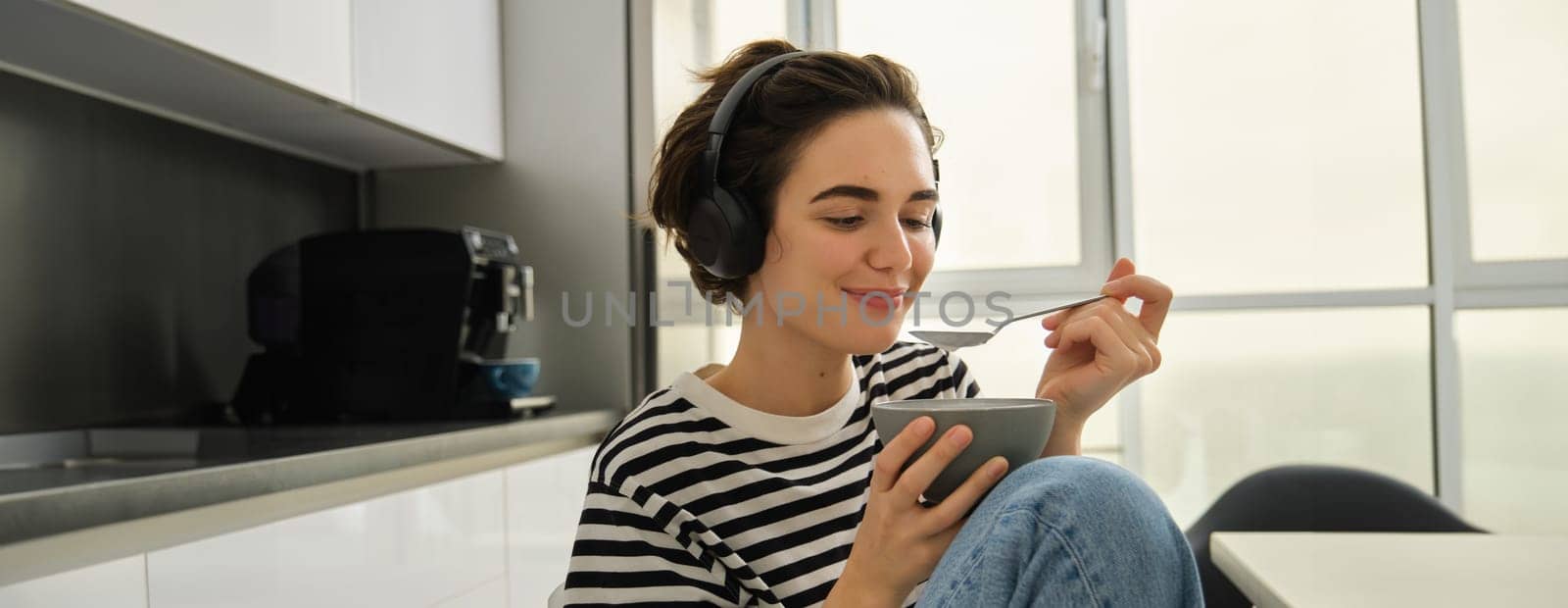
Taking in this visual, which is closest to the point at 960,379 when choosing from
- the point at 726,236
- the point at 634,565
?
the point at 726,236

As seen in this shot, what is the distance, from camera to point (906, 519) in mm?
690

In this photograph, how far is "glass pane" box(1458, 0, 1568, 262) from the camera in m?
2.44

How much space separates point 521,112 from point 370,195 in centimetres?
42

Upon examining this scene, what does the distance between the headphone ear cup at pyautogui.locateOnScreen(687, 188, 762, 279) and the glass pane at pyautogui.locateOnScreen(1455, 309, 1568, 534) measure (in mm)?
2215

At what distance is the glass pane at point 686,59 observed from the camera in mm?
2365

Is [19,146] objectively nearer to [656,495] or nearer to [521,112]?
[521,112]

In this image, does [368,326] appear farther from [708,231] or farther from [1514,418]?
[1514,418]

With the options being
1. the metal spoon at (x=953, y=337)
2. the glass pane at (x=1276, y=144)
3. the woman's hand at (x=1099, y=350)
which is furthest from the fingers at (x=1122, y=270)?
the glass pane at (x=1276, y=144)

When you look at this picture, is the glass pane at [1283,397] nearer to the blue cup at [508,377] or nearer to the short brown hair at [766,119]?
the blue cup at [508,377]

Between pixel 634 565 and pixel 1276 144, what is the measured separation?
2301 millimetres

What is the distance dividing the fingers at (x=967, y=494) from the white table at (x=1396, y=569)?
319 mm

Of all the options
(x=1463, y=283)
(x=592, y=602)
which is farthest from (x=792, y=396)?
(x=1463, y=283)

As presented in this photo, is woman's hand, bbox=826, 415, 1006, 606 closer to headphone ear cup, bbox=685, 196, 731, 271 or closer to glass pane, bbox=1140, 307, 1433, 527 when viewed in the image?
headphone ear cup, bbox=685, 196, 731, 271

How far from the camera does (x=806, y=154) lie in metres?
0.95
